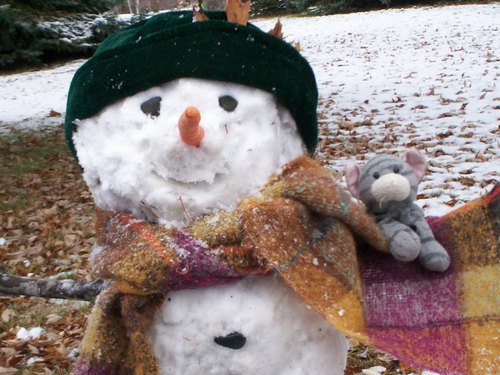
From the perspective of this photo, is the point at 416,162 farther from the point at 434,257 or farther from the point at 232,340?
the point at 232,340

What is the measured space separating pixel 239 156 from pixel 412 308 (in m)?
0.65

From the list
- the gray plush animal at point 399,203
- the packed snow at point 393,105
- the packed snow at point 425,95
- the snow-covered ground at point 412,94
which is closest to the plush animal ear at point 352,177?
the gray plush animal at point 399,203

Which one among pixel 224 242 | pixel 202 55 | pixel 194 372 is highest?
pixel 202 55

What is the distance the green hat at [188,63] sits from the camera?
151cm

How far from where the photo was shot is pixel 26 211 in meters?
5.31

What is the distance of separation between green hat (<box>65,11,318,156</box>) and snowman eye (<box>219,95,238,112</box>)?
0.18ft

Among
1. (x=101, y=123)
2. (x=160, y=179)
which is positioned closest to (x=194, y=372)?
(x=160, y=179)

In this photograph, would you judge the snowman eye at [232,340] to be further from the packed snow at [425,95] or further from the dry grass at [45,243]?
the packed snow at [425,95]

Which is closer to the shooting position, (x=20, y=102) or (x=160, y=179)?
(x=160, y=179)

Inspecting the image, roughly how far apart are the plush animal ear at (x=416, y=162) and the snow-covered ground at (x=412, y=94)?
2.82 m

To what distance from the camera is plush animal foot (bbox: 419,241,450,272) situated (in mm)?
1527

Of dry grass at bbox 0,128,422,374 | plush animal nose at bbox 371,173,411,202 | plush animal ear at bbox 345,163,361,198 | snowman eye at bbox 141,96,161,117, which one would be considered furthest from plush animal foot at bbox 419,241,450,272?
dry grass at bbox 0,128,422,374

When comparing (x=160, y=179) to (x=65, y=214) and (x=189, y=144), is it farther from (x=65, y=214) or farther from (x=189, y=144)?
(x=65, y=214)

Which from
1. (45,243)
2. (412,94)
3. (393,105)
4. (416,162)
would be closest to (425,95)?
(412,94)
